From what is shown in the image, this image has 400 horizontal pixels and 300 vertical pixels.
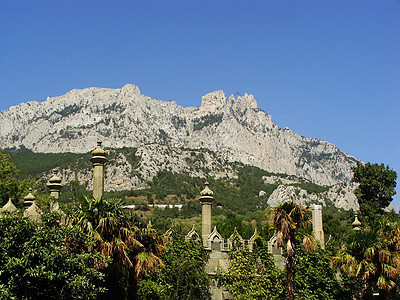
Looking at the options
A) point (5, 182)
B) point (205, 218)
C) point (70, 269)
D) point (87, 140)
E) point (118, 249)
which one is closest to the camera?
point (70, 269)

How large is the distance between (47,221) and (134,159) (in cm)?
12933

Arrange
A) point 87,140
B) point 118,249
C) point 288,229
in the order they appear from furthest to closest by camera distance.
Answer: point 87,140 → point 288,229 → point 118,249

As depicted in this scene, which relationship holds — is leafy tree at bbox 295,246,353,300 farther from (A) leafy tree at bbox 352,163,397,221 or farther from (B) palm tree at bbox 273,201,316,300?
(A) leafy tree at bbox 352,163,397,221

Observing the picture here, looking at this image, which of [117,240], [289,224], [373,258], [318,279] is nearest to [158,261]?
[117,240]

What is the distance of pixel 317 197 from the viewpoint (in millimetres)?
146375

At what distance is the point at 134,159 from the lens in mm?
148375

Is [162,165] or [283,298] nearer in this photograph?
[283,298]

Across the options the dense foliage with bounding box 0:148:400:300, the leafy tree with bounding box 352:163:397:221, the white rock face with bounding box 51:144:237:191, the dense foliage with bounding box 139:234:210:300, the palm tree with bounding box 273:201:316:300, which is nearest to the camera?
the dense foliage with bounding box 0:148:400:300

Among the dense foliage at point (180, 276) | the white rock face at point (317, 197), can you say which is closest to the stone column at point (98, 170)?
the dense foliage at point (180, 276)

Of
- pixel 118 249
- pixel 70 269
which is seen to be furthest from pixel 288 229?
pixel 70 269

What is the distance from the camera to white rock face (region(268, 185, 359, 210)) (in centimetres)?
13605

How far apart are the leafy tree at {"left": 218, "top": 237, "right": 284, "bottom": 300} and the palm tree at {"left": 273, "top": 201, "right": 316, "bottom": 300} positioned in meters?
3.62

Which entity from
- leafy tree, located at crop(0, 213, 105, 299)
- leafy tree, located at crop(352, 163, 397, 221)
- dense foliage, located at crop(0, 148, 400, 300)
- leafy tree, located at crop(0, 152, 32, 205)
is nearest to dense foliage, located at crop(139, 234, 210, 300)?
dense foliage, located at crop(0, 148, 400, 300)

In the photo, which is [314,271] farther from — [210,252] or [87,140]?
[87,140]
